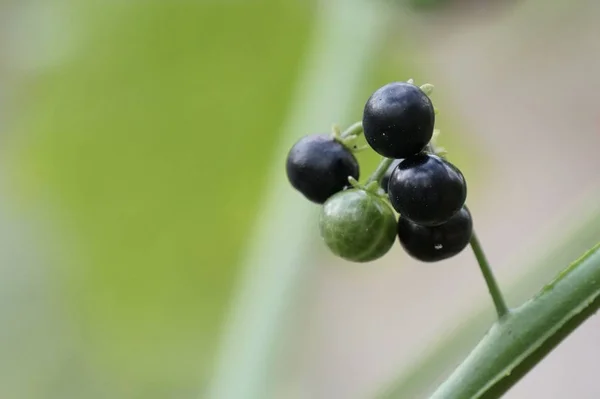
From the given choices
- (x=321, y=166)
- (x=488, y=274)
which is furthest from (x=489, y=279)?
(x=321, y=166)

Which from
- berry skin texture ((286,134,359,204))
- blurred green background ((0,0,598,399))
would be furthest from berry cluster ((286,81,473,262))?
blurred green background ((0,0,598,399))

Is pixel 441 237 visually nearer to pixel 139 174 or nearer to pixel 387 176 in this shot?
pixel 387 176

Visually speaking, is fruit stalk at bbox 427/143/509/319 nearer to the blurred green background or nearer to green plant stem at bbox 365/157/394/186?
green plant stem at bbox 365/157/394/186

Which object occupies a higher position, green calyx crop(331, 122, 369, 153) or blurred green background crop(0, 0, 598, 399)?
green calyx crop(331, 122, 369, 153)

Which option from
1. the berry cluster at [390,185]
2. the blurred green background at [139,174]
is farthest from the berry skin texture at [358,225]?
the blurred green background at [139,174]

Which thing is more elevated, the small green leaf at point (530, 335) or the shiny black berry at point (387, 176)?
the shiny black berry at point (387, 176)

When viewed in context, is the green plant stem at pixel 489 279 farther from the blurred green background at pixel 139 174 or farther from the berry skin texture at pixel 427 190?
the blurred green background at pixel 139 174

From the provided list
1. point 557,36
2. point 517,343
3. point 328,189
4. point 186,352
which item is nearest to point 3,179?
point 186,352
